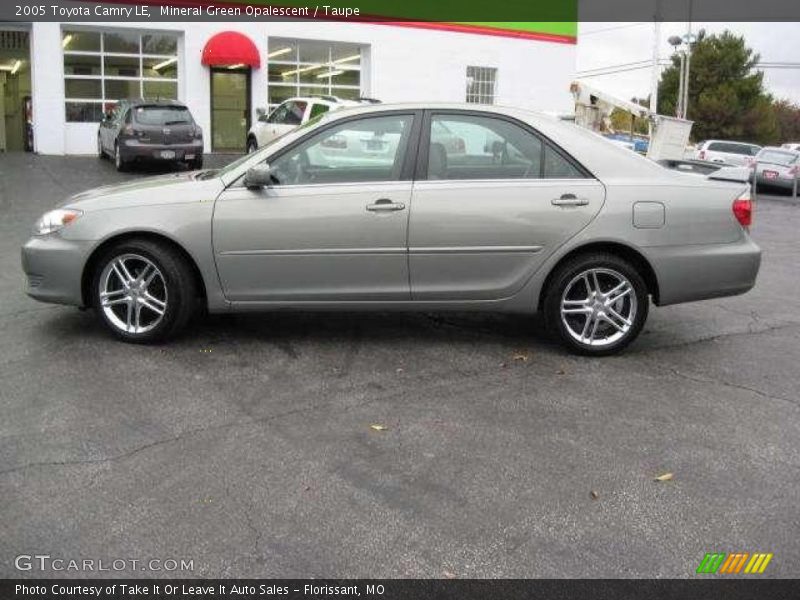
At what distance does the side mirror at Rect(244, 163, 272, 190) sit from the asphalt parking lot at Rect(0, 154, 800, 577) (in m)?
1.08

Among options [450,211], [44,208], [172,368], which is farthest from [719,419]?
[44,208]

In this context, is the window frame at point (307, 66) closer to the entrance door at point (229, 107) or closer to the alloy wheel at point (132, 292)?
the entrance door at point (229, 107)

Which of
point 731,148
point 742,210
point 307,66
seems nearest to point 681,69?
point 731,148

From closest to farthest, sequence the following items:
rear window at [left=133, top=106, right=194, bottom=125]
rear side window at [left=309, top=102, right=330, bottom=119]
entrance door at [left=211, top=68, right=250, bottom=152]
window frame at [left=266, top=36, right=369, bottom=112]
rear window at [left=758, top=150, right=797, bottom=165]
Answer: rear side window at [left=309, top=102, right=330, bottom=119], rear window at [left=133, top=106, right=194, bottom=125], entrance door at [left=211, top=68, right=250, bottom=152], window frame at [left=266, top=36, right=369, bottom=112], rear window at [left=758, top=150, right=797, bottom=165]

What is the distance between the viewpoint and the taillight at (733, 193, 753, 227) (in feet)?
18.8

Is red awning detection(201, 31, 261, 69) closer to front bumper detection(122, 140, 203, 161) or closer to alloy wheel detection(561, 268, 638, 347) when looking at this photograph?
front bumper detection(122, 140, 203, 161)

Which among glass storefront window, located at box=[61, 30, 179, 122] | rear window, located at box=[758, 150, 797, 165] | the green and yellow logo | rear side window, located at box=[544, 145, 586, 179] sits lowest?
the green and yellow logo

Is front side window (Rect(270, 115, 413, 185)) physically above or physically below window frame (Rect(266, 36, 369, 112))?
below

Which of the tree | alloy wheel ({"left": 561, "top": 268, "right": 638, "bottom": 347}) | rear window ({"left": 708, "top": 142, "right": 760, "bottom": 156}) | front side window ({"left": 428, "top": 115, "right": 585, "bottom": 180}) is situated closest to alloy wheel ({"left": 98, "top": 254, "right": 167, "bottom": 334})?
front side window ({"left": 428, "top": 115, "right": 585, "bottom": 180})

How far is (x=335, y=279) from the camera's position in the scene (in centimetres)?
555

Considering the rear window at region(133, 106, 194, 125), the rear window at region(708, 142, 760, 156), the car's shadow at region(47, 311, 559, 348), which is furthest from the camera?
the rear window at region(708, 142, 760, 156)

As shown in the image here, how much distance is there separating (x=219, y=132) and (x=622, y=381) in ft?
69.2

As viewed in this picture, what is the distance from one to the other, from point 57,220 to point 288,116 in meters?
14.1

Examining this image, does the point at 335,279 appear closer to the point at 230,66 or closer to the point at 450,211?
the point at 450,211
